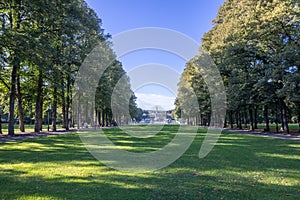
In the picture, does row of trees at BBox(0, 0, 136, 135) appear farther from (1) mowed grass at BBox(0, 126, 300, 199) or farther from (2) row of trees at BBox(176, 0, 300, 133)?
(2) row of trees at BBox(176, 0, 300, 133)

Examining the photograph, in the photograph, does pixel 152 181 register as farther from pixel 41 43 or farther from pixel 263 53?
pixel 263 53

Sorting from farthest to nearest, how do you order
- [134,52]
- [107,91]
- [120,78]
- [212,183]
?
[120,78] < [107,91] < [134,52] < [212,183]

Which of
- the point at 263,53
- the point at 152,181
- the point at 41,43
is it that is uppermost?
the point at 263,53

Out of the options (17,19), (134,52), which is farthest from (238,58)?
(17,19)

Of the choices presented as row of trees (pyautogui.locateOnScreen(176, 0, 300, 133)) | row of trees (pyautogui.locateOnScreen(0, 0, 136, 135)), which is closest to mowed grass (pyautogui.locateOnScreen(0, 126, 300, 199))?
row of trees (pyautogui.locateOnScreen(0, 0, 136, 135))

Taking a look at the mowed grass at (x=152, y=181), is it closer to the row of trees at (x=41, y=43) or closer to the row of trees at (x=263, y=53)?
the row of trees at (x=41, y=43)

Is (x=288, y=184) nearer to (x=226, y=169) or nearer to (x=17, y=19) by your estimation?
(x=226, y=169)

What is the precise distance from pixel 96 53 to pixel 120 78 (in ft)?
67.4

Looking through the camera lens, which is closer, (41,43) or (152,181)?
(152,181)

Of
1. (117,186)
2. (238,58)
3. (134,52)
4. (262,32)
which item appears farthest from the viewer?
(238,58)

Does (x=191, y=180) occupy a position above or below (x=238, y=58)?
below

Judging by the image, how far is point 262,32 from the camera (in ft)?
83.7

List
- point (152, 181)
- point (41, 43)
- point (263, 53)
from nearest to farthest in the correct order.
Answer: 1. point (152, 181)
2. point (41, 43)
3. point (263, 53)

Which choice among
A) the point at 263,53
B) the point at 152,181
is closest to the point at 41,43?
the point at 152,181
